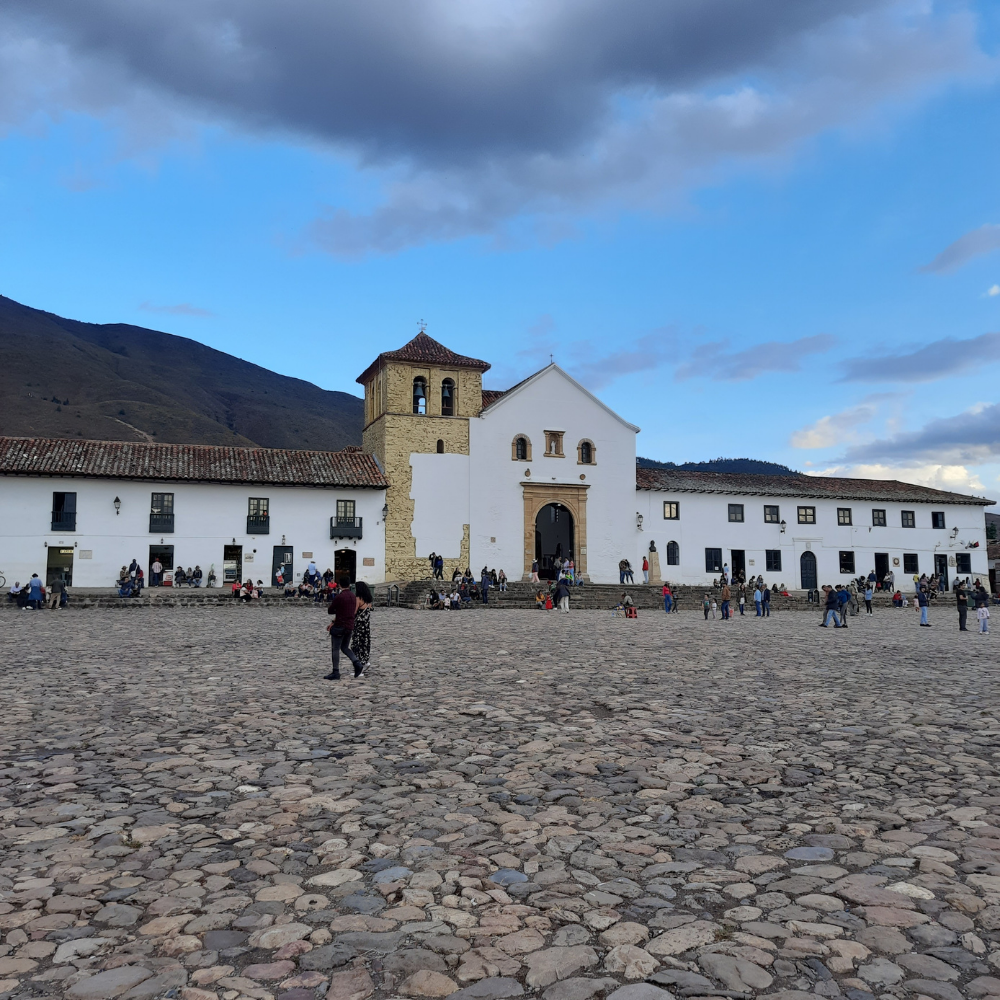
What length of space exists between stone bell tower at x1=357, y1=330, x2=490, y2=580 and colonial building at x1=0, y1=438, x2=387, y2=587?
36.7 inches

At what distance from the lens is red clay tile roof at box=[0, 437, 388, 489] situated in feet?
109

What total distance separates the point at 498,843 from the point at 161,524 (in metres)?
33.4

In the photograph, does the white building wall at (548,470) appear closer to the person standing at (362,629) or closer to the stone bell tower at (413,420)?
the stone bell tower at (413,420)

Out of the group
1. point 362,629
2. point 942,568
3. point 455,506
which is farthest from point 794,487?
point 362,629

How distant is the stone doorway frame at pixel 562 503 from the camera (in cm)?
3909

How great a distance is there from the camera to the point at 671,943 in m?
3.00

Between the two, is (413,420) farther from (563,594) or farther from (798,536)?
(798,536)

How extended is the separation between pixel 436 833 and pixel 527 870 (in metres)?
0.70

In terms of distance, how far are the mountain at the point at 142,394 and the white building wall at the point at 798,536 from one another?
72.8 metres

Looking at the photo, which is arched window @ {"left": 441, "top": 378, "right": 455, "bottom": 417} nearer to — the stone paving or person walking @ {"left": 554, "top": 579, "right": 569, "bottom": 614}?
person walking @ {"left": 554, "top": 579, "right": 569, "bottom": 614}

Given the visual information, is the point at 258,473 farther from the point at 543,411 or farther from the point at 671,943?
the point at 671,943

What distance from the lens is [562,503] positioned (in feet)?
131

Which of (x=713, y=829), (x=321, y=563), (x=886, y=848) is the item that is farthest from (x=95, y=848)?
(x=321, y=563)

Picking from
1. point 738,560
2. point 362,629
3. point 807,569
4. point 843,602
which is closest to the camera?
point 362,629
